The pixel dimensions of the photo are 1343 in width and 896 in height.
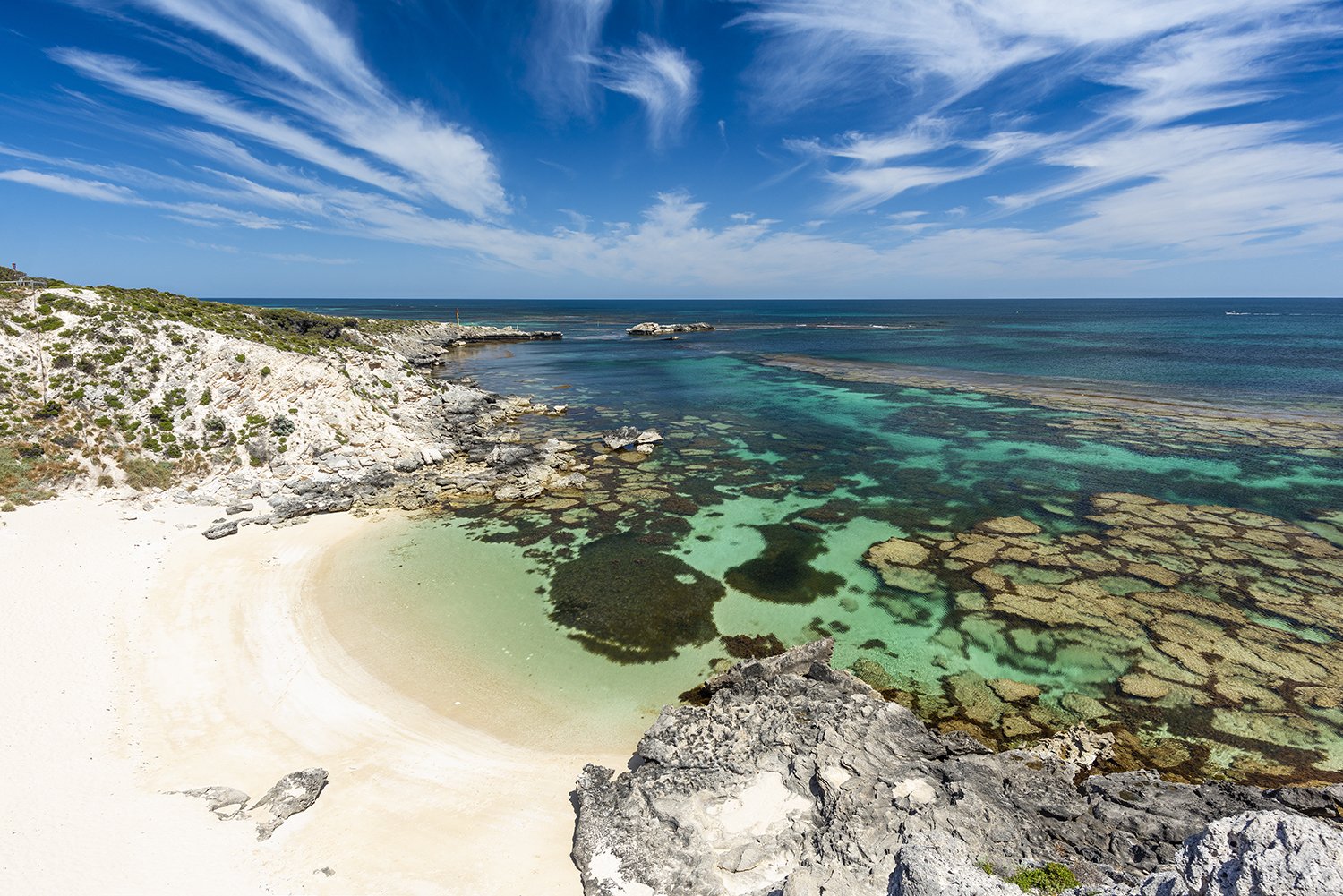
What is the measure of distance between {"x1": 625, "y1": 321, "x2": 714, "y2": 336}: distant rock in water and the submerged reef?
103 meters

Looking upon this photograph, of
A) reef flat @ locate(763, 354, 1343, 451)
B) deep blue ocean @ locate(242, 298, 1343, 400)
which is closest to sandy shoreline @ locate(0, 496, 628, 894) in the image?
reef flat @ locate(763, 354, 1343, 451)

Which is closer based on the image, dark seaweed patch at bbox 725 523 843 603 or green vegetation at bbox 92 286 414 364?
dark seaweed patch at bbox 725 523 843 603

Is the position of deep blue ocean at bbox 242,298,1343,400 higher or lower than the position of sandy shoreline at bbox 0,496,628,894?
higher

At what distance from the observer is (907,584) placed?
59.5 ft

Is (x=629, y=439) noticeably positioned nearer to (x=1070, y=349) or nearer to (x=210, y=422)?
(x=210, y=422)

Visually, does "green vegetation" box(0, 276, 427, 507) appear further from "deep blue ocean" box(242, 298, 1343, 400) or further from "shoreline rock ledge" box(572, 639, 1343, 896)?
"deep blue ocean" box(242, 298, 1343, 400)

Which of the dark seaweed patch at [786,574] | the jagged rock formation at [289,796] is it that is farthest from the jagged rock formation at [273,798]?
the dark seaweed patch at [786,574]

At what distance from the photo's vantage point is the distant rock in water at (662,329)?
391 feet

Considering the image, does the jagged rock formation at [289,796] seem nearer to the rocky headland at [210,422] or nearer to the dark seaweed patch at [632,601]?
the dark seaweed patch at [632,601]

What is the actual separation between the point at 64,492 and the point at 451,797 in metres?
22.4

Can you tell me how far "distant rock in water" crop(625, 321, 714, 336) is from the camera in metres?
119

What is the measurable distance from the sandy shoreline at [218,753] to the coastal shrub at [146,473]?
4.38 metres

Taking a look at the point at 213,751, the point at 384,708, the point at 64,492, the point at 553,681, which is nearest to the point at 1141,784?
the point at 553,681

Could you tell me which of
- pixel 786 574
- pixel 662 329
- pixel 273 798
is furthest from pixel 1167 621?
pixel 662 329
